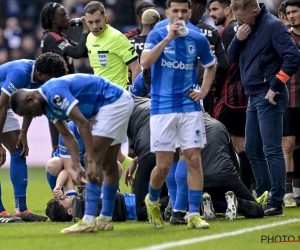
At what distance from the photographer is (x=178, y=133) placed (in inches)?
302

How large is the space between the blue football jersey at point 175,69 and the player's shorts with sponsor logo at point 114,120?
0.37m

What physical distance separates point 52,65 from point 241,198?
7.96 ft

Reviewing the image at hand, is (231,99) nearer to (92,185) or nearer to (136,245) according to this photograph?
(92,185)

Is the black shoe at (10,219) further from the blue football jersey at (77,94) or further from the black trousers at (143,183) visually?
the blue football jersey at (77,94)

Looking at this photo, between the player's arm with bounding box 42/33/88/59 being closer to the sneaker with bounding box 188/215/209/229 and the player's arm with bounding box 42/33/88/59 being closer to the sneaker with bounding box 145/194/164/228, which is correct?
the sneaker with bounding box 145/194/164/228

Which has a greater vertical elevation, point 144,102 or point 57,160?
point 144,102

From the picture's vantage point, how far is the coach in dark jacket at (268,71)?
8562 millimetres

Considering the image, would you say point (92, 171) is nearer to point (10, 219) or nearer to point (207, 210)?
point (207, 210)

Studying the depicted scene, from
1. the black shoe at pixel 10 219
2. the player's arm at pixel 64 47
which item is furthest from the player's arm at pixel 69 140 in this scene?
the player's arm at pixel 64 47

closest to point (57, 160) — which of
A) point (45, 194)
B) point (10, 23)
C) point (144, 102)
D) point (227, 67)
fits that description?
point (144, 102)

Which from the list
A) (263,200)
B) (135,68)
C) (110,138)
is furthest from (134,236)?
(135,68)

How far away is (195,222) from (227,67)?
10.4ft

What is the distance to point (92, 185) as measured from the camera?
7.29 m

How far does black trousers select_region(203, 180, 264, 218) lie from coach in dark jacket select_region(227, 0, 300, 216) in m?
0.30
